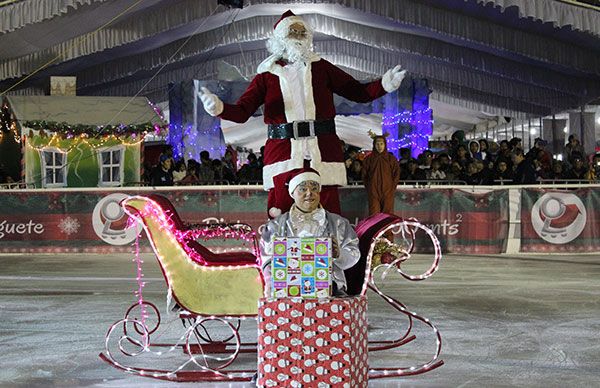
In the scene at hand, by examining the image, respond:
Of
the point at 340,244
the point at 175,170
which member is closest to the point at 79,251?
the point at 175,170

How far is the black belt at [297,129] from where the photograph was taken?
20.0 feet

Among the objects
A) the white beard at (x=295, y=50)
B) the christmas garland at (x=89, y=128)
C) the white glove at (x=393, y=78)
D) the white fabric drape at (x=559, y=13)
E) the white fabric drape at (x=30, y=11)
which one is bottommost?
the white glove at (x=393, y=78)

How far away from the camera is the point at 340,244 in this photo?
505cm

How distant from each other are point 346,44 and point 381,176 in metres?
10.9

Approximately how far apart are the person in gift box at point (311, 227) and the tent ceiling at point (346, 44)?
10832 mm

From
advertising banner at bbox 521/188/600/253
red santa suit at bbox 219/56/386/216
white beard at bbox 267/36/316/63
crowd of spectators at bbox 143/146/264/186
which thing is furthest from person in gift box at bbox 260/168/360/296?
crowd of spectators at bbox 143/146/264/186

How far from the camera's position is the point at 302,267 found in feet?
15.2

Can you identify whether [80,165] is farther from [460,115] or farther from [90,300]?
[460,115]

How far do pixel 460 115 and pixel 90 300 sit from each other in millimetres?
22657

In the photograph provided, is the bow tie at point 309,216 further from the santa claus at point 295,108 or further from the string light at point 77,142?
the string light at point 77,142

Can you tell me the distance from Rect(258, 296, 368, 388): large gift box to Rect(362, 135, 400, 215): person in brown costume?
8939 mm

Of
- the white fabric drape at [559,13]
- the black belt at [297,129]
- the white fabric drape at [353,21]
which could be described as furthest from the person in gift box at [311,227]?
the white fabric drape at [353,21]

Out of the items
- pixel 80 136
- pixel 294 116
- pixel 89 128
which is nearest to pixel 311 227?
pixel 294 116

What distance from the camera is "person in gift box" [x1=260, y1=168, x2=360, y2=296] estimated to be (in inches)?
198
